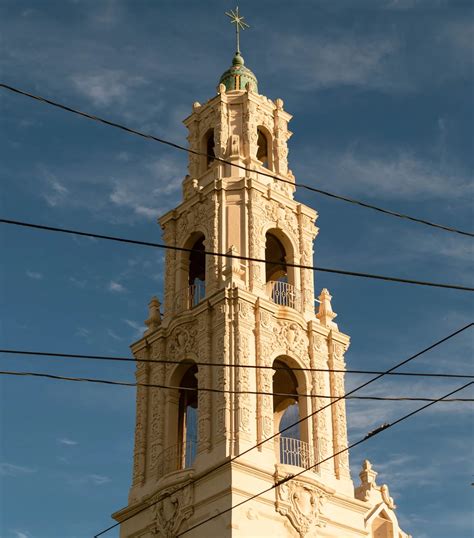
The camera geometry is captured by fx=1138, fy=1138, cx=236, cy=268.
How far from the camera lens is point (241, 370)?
3609 cm

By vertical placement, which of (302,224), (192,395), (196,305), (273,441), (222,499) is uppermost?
(302,224)

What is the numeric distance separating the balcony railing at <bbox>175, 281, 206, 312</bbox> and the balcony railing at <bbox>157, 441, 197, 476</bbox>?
5.46 metres

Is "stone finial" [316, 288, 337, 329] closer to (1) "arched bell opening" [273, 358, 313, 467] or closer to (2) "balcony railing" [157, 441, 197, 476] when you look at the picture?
(1) "arched bell opening" [273, 358, 313, 467]

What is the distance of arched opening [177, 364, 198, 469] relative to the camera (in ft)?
122

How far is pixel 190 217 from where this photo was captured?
140 feet

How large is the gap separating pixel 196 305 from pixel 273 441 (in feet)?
18.7

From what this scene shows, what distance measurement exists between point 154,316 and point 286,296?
4965 millimetres

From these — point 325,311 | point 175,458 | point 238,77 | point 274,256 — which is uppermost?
point 238,77

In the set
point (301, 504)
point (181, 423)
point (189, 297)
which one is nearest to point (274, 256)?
point (189, 297)

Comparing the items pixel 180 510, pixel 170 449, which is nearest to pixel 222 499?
pixel 180 510

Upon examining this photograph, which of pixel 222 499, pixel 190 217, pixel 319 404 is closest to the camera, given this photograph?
pixel 222 499

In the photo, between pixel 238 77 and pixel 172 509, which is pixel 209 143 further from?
pixel 172 509

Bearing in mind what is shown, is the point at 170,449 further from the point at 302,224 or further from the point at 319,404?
the point at 302,224

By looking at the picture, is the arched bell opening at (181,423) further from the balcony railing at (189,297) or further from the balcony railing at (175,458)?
the balcony railing at (189,297)
